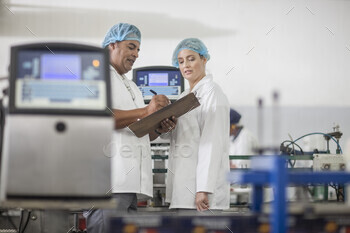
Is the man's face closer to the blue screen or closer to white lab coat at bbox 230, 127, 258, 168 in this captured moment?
the blue screen

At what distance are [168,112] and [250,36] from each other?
5.33ft

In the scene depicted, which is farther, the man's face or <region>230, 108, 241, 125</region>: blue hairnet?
<region>230, 108, 241, 125</region>: blue hairnet

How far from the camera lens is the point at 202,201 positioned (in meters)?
2.08

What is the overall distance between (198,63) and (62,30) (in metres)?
1.28

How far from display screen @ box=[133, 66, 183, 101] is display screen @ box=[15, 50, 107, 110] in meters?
1.50

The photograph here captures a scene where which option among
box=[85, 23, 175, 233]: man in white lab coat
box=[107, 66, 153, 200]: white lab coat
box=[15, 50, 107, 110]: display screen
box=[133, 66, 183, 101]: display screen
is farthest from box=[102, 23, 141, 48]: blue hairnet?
box=[15, 50, 107, 110]: display screen

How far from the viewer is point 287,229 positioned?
1088 millimetres

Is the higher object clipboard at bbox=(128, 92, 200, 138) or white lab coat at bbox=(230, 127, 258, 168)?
clipboard at bbox=(128, 92, 200, 138)

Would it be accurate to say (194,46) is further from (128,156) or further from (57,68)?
(57,68)

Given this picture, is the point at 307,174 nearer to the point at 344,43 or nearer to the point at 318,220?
the point at 318,220

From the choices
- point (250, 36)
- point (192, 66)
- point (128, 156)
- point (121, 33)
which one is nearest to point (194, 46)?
point (192, 66)

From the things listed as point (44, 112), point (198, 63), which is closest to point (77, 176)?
point (44, 112)

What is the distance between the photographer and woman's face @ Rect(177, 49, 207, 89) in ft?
7.70

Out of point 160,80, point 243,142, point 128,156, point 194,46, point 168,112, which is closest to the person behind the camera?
point 128,156
